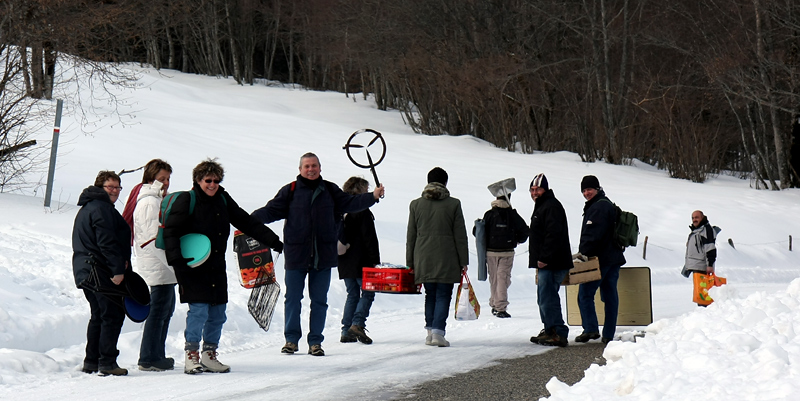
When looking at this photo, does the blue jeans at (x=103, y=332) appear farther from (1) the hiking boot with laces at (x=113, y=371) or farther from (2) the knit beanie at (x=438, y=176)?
(2) the knit beanie at (x=438, y=176)

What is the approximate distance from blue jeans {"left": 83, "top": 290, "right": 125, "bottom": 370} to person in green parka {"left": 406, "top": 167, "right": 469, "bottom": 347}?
10.2ft

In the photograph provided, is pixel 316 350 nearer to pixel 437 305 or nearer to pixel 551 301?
pixel 437 305

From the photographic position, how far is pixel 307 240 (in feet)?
28.1

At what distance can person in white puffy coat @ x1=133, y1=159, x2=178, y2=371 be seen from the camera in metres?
7.78

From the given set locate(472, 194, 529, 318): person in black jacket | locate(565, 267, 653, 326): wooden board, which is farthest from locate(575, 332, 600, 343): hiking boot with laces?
locate(472, 194, 529, 318): person in black jacket

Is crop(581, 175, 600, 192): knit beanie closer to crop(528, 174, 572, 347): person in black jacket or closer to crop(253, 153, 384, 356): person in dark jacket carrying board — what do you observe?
crop(528, 174, 572, 347): person in black jacket

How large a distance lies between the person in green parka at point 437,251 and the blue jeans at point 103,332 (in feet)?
10.2

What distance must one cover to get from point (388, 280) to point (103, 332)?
122 inches

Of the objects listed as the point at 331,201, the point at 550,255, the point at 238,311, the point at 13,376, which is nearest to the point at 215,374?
the point at 13,376

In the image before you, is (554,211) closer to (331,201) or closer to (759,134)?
(331,201)

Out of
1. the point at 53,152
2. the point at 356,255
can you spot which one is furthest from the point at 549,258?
the point at 53,152

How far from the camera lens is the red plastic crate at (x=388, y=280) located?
372 inches

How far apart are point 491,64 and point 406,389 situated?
26162 millimetres

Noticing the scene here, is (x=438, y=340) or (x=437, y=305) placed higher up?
(x=437, y=305)
